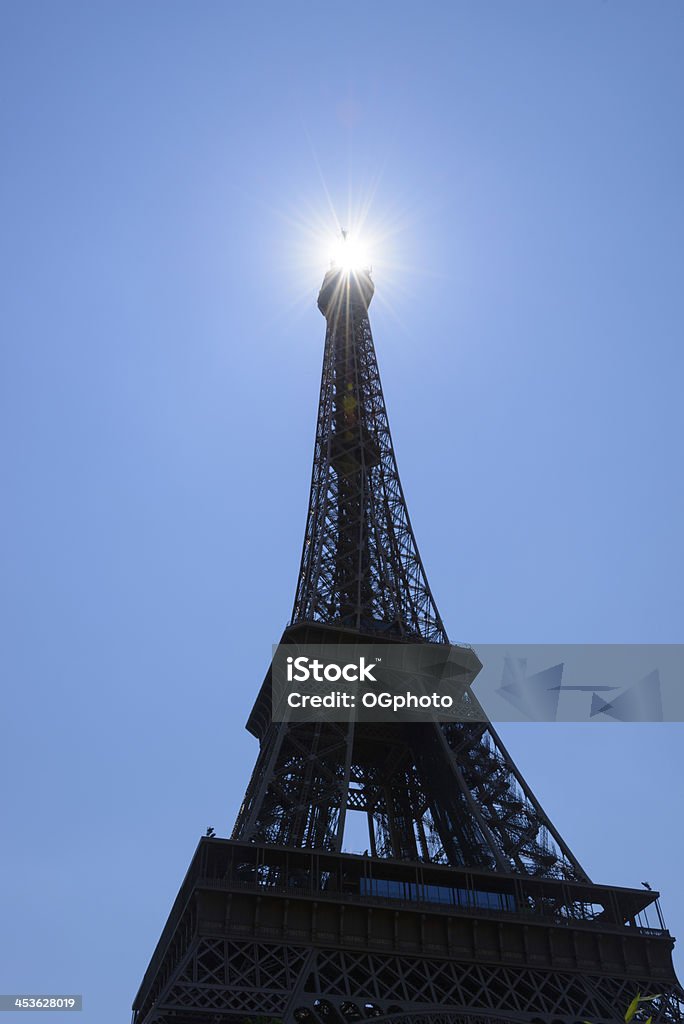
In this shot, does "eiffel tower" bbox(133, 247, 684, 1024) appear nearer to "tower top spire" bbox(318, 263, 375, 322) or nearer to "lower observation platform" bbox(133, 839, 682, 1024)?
"lower observation platform" bbox(133, 839, 682, 1024)

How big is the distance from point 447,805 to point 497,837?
369 centimetres

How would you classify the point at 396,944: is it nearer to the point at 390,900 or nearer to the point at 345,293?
the point at 390,900

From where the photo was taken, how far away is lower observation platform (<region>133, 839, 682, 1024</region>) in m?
35.1

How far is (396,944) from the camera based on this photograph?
38281mm

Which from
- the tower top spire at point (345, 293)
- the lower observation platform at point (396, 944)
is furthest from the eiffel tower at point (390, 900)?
the tower top spire at point (345, 293)

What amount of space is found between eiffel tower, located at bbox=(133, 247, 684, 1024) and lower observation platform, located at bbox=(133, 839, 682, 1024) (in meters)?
0.07

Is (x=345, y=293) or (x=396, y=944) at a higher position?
(x=345, y=293)

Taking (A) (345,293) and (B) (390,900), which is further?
(A) (345,293)

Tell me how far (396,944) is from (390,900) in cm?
168

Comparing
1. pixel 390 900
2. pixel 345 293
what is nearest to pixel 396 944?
pixel 390 900

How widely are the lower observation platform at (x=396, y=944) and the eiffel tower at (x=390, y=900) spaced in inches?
2.9

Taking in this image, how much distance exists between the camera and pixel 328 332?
244ft

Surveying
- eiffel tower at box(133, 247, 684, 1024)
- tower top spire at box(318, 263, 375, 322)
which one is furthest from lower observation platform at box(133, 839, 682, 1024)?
tower top spire at box(318, 263, 375, 322)

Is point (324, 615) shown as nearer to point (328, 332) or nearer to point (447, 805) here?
point (447, 805)
